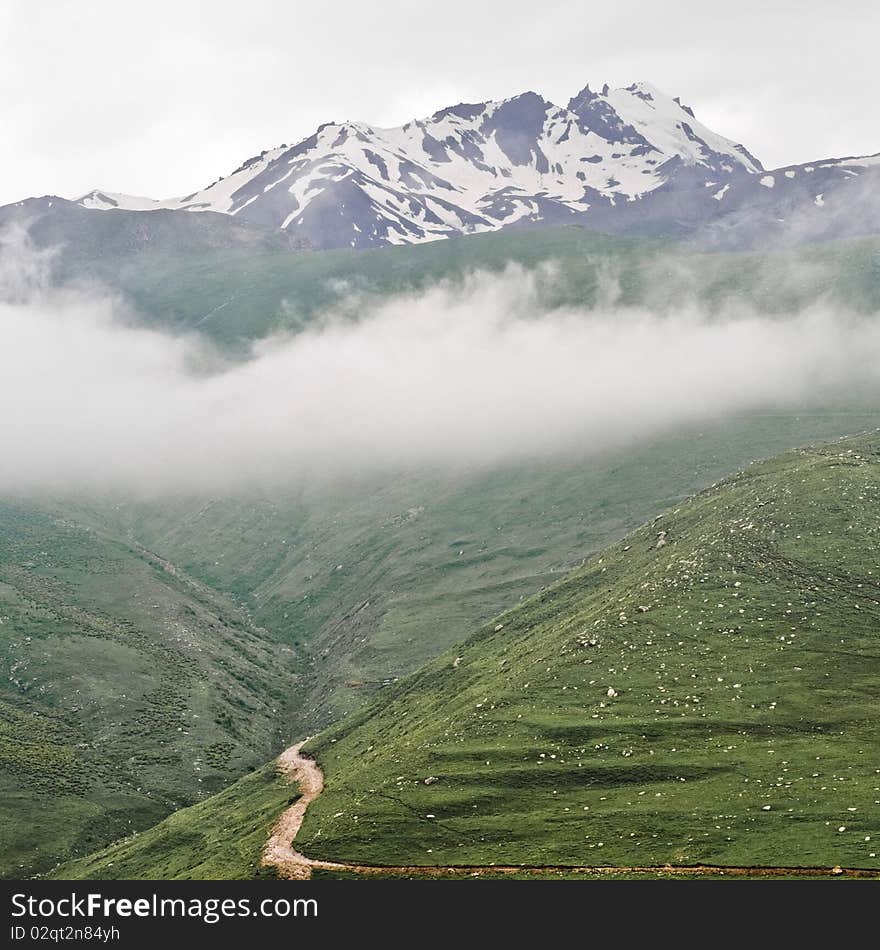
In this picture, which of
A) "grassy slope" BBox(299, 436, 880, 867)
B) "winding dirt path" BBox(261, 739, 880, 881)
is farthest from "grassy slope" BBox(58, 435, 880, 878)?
"winding dirt path" BBox(261, 739, 880, 881)

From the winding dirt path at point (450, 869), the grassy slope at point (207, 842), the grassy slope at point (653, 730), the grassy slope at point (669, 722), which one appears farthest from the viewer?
the grassy slope at point (207, 842)

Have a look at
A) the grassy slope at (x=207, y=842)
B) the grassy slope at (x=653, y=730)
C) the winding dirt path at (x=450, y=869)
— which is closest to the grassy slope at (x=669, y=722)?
the grassy slope at (x=653, y=730)

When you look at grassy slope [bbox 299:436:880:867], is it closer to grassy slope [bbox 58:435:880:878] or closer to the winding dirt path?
grassy slope [bbox 58:435:880:878]

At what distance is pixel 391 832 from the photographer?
368ft

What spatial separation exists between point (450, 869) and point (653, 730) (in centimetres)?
3124

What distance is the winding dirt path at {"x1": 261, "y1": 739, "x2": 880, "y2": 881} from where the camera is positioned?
3533 inches

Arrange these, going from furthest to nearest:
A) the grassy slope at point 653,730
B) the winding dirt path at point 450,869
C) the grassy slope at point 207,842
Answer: the grassy slope at point 207,842 → the grassy slope at point 653,730 → the winding dirt path at point 450,869

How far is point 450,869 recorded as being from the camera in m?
103

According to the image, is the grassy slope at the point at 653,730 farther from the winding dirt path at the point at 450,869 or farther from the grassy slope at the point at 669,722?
the winding dirt path at the point at 450,869

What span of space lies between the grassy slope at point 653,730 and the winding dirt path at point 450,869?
138cm

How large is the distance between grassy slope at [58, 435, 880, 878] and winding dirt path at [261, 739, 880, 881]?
54.5 inches

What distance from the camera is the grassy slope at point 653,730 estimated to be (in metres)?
103
